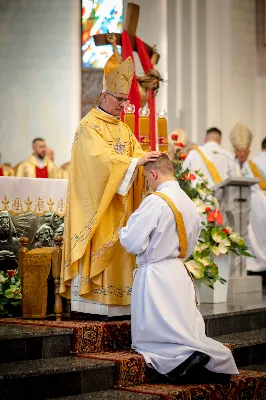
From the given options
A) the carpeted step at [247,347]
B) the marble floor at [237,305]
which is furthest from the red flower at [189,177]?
the carpeted step at [247,347]

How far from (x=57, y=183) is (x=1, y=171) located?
4575 millimetres

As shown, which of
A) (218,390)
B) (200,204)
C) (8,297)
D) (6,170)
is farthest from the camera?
(6,170)

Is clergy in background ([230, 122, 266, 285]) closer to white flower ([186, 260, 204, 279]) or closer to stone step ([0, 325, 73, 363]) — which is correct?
white flower ([186, 260, 204, 279])

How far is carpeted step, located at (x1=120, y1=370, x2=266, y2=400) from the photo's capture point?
477cm

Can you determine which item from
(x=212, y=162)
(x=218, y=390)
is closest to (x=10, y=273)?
(x=218, y=390)

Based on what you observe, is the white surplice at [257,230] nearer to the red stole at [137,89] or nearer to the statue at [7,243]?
the red stole at [137,89]

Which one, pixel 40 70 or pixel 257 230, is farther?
pixel 40 70

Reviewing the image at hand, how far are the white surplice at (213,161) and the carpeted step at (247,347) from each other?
158 inches

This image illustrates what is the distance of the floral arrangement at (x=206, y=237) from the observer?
7020 mm

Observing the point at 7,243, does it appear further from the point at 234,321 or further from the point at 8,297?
the point at 234,321

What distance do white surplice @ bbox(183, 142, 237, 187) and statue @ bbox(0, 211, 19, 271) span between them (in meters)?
3.91

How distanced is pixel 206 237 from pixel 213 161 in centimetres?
321

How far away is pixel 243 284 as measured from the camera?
8570 mm

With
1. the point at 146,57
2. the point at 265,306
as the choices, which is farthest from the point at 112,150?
the point at 146,57
